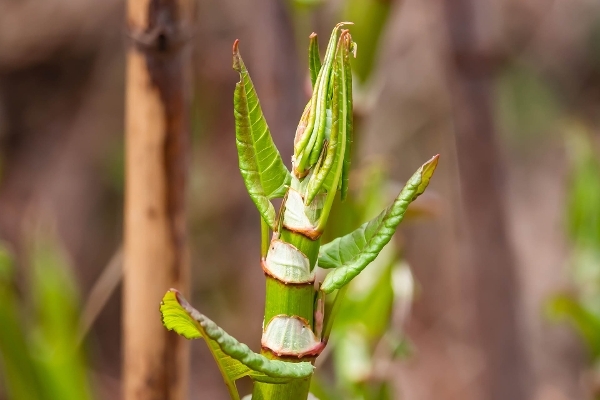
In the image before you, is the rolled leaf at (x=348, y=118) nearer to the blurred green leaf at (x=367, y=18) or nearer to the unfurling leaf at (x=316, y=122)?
the unfurling leaf at (x=316, y=122)

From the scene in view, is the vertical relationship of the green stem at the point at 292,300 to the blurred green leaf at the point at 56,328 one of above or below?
above

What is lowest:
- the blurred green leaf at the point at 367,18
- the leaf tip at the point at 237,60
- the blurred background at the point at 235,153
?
the blurred background at the point at 235,153

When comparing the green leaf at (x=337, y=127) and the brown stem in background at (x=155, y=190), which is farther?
the brown stem in background at (x=155, y=190)

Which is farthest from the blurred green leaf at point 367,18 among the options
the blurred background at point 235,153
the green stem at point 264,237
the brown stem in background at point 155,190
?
the blurred background at point 235,153

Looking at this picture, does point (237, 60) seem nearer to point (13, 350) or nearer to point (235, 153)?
point (13, 350)

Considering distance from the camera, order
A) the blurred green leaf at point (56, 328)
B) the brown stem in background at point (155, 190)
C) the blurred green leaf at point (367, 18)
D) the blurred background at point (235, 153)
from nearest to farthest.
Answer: the brown stem in background at point (155, 190), the blurred green leaf at point (367, 18), the blurred green leaf at point (56, 328), the blurred background at point (235, 153)

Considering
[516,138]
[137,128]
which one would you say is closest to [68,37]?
[516,138]
